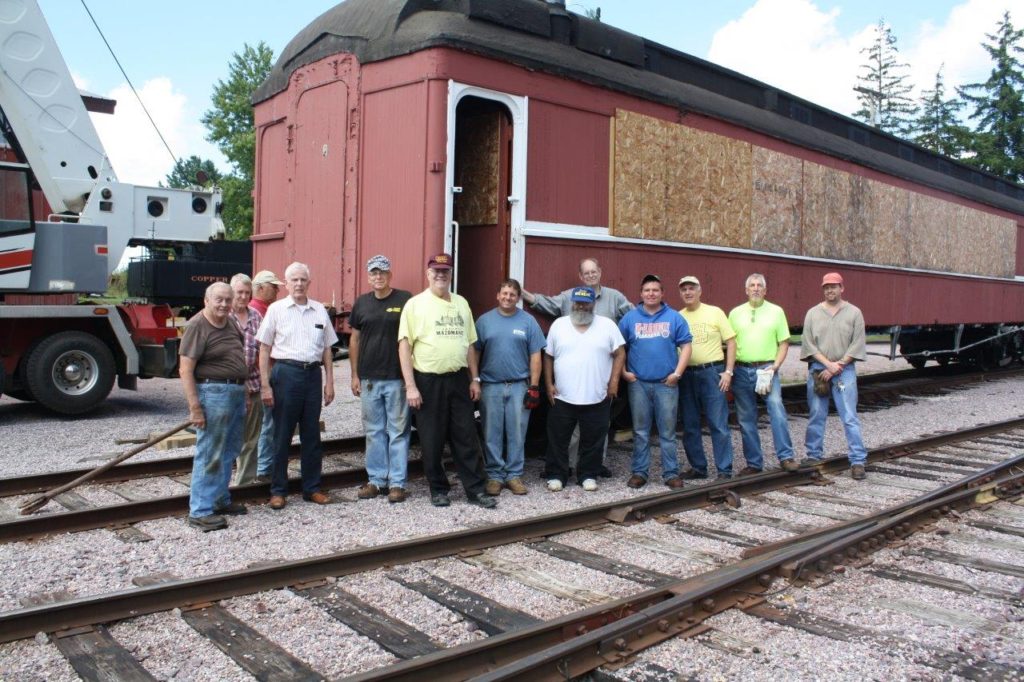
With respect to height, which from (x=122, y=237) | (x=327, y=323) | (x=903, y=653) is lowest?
(x=903, y=653)

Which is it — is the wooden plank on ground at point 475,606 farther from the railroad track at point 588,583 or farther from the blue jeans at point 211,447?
the blue jeans at point 211,447

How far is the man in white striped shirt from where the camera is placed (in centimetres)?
607

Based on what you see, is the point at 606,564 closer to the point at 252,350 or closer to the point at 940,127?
the point at 252,350

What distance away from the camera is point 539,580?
4.58 m

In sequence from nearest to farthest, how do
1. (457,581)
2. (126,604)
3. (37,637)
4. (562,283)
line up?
(37,637), (126,604), (457,581), (562,283)

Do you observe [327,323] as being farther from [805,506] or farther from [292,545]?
[805,506]

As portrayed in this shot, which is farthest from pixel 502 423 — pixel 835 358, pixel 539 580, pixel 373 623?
pixel 835 358

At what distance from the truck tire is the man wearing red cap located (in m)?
8.05

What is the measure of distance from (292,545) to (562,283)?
3.23 meters

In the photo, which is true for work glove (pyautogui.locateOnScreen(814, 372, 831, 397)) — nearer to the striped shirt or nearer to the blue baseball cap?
the blue baseball cap

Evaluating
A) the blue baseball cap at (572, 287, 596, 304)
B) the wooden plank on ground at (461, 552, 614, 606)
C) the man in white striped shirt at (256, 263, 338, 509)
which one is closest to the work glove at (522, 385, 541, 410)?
the blue baseball cap at (572, 287, 596, 304)

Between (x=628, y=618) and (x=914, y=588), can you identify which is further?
(x=914, y=588)

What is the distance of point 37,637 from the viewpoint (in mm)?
3641

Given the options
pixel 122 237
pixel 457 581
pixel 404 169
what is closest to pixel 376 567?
pixel 457 581
